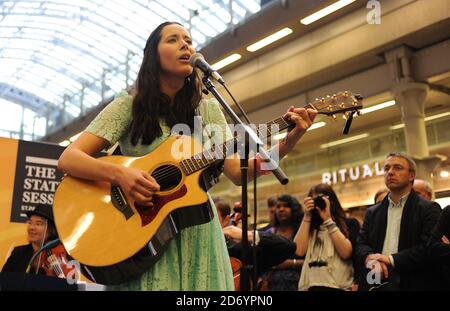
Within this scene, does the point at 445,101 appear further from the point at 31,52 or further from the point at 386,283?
the point at 31,52

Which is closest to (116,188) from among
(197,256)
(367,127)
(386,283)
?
(197,256)

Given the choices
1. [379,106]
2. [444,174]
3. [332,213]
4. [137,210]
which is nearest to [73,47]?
[379,106]

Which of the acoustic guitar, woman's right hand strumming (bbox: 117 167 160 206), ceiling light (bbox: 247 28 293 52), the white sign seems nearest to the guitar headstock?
the acoustic guitar

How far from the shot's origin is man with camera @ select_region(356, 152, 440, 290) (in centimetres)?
366

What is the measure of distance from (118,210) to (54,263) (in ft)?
7.56

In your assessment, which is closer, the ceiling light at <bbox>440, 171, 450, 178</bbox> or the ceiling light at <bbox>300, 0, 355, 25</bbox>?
the ceiling light at <bbox>300, 0, 355, 25</bbox>

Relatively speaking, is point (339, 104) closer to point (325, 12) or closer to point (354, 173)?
point (325, 12)

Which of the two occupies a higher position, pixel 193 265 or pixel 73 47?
pixel 73 47

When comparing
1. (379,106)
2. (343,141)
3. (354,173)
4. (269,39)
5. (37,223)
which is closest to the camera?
(37,223)

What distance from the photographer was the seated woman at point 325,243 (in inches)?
168

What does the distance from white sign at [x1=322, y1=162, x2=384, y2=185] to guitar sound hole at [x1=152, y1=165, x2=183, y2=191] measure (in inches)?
425

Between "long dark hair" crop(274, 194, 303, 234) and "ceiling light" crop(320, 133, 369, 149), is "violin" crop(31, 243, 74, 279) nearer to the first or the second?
"long dark hair" crop(274, 194, 303, 234)

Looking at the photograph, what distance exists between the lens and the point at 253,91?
474 inches

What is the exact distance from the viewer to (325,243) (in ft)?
14.4
